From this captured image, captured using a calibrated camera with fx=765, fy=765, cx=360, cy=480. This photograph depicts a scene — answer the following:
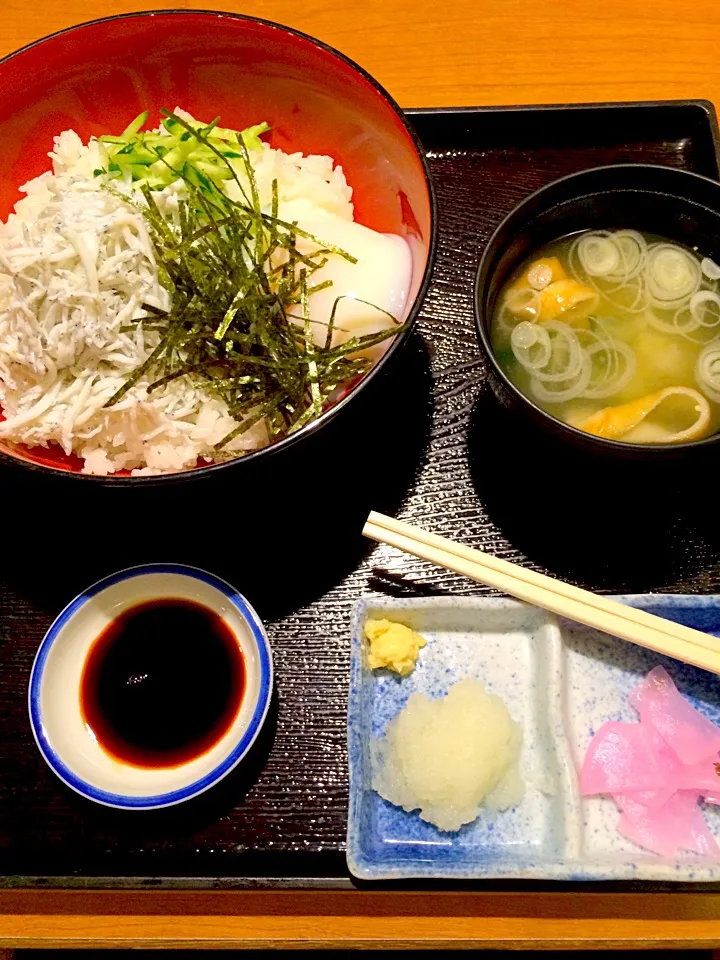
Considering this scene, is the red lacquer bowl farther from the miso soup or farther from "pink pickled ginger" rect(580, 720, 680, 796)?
"pink pickled ginger" rect(580, 720, 680, 796)

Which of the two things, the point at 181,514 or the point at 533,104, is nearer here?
the point at 181,514

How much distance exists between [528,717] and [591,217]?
0.96 meters

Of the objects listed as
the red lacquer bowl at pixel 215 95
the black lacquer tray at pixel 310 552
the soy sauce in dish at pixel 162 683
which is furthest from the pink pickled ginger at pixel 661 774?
the red lacquer bowl at pixel 215 95

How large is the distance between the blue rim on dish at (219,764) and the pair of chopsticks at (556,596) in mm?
272

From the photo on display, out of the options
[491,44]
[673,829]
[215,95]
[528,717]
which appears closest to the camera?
[673,829]

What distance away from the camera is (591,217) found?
1.48 m

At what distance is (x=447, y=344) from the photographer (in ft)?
5.40

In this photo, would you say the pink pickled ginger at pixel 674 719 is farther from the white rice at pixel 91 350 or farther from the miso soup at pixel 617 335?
the white rice at pixel 91 350

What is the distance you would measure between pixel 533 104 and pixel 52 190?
112 cm

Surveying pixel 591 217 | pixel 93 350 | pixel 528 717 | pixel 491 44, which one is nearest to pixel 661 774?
pixel 528 717

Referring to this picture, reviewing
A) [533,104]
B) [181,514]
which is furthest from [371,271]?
[533,104]

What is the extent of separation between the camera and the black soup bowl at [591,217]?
1.33 metres

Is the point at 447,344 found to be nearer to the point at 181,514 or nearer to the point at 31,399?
the point at 181,514

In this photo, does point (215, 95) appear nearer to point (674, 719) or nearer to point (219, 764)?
point (219, 764)
